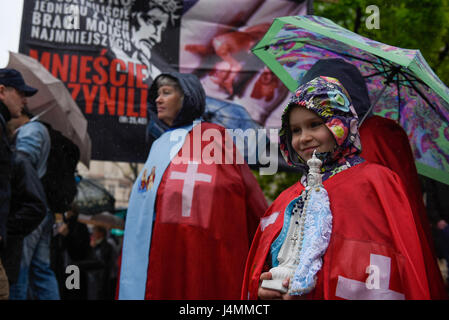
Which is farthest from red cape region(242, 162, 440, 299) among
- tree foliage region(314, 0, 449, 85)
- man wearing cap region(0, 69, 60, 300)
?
tree foliage region(314, 0, 449, 85)

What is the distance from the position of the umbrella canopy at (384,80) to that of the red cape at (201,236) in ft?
3.50

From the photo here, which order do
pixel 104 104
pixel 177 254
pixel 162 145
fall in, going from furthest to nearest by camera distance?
pixel 104 104, pixel 162 145, pixel 177 254

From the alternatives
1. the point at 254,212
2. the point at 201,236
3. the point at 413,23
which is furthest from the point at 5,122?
the point at 413,23

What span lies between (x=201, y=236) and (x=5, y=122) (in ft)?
5.66

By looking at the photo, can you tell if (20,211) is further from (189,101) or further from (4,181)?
(189,101)

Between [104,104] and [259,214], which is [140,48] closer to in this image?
[104,104]

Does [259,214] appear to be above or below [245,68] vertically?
below

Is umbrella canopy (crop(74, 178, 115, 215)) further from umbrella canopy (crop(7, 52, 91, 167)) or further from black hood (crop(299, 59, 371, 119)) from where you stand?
black hood (crop(299, 59, 371, 119))

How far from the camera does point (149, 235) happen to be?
4520mm

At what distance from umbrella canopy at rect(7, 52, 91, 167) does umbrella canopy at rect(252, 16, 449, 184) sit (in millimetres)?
2283

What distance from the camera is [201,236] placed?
438 cm

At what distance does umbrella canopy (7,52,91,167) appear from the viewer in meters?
5.85
